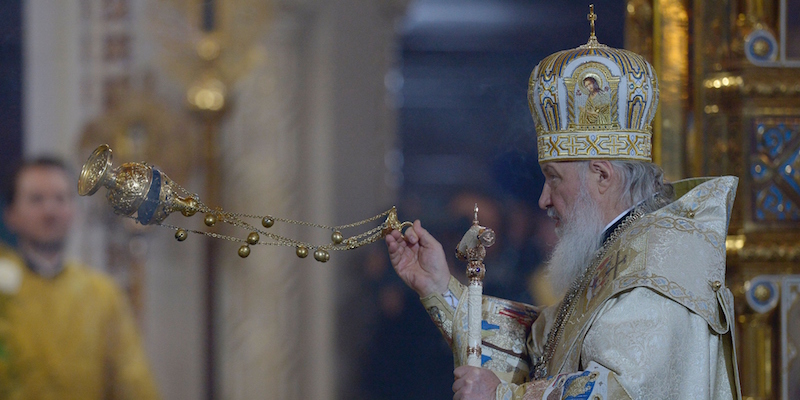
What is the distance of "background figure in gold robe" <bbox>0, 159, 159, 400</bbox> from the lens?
4586 mm

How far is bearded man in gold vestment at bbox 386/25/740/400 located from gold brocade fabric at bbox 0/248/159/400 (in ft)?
8.64

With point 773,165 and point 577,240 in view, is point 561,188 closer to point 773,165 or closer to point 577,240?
point 577,240

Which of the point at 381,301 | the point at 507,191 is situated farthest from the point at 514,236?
the point at 381,301

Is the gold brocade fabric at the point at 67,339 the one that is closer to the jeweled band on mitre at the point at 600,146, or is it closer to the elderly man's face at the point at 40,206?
the elderly man's face at the point at 40,206

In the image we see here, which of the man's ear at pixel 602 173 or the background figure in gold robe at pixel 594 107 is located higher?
the background figure in gold robe at pixel 594 107

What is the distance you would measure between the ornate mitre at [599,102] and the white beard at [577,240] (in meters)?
0.13

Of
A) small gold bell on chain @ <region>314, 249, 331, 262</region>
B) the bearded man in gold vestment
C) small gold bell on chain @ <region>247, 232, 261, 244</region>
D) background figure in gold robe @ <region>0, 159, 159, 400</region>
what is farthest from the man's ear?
background figure in gold robe @ <region>0, 159, 159, 400</region>

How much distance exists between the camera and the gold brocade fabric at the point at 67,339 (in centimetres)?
457

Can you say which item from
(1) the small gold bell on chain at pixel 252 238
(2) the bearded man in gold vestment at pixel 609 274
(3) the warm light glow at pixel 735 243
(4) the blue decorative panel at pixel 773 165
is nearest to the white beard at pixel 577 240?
(2) the bearded man in gold vestment at pixel 609 274

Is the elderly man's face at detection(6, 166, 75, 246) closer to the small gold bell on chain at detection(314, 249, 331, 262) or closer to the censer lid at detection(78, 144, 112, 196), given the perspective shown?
the censer lid at detection(78, 144, 112, 196)

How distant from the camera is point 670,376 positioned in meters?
2.25

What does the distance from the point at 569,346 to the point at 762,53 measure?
6.63 feet

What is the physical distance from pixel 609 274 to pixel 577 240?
241mm

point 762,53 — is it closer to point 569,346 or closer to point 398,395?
point 569,346
